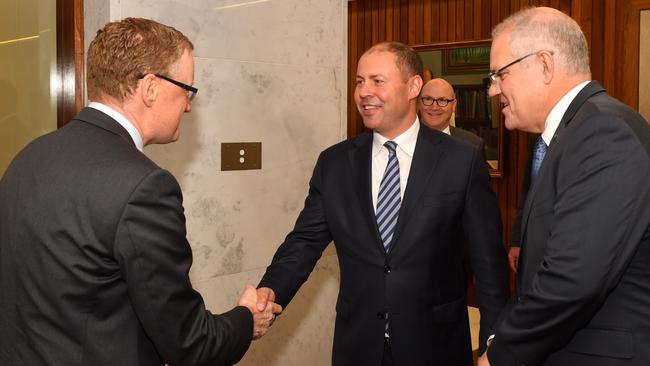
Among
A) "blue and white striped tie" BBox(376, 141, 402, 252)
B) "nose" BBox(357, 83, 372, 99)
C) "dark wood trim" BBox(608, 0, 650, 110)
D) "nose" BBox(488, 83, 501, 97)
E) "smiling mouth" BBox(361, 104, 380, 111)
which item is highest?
"dark wood trim" BBox(608, 0, 650, 110)

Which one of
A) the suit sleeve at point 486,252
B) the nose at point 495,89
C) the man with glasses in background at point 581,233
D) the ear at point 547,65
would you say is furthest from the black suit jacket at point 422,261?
the ear at point 547,65

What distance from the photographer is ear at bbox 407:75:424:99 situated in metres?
2.60

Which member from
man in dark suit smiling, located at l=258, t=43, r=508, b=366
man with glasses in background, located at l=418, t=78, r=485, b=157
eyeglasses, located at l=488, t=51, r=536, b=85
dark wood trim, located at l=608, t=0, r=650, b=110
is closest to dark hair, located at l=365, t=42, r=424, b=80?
man in dark suit smiling, located at l=258, t=43, r=508, b=366

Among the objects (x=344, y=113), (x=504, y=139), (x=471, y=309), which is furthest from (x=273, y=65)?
(x=471, y=309)

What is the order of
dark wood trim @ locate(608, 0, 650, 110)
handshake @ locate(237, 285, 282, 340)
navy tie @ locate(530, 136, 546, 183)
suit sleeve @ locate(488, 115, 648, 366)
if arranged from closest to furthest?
suit sleeve @ locate(488, 115, 648, 366)
handshake @ locate(237, 285, 282, 340)
navy tie @ locate(530, 136, 546, 183)
dark wood trim @ locate(608, 0, 650, 110)

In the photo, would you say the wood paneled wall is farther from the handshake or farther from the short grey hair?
the handshake

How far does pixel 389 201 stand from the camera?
241 cm

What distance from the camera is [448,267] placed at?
2.38 meters

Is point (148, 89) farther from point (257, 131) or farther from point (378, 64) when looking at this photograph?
point (257, 131)

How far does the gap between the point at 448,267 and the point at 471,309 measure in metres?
3.58

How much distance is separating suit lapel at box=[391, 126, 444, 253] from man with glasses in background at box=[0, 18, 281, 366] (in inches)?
36.0

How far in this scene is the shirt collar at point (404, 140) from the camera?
2500 mm

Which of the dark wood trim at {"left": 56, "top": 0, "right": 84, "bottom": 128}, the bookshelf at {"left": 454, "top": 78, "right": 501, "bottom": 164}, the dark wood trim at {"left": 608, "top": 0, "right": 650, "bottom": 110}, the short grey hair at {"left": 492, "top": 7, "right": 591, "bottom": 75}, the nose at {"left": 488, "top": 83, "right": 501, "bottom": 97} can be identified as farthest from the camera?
the bookshelf at {"left": 454, "top": 78, "right": 501, "bottom": 164}

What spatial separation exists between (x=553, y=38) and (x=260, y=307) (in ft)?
4.38
